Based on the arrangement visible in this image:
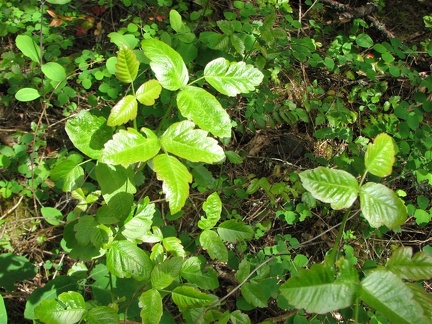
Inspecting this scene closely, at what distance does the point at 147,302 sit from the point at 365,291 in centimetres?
62

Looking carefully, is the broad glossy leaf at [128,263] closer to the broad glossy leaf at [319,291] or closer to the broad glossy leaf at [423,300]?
the broad glossy leaf at [319,291]

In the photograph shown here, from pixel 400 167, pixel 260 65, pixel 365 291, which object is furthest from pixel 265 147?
pixel 365 291

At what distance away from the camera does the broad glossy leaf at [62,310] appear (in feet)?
3.82

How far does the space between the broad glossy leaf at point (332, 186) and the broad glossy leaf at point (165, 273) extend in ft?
1.63

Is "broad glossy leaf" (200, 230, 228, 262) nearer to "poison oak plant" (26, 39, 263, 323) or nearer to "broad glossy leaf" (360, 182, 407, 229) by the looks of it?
"poison oak plant" (26, 39, 263, 323)

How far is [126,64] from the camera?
119 cm

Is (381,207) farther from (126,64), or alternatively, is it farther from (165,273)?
(126,64)

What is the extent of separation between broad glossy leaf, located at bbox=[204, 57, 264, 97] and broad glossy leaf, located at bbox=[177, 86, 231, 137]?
0.27 feet

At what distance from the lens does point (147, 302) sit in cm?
116

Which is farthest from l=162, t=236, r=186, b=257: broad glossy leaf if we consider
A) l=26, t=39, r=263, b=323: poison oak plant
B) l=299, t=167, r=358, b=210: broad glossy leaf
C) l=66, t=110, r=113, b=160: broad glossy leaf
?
l=299, t=167, r=358, b=210: broad glossy leaf

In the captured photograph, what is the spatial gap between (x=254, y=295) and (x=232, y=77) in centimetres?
80

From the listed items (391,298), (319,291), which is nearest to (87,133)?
(319,291)

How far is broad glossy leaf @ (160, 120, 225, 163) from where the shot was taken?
1070 mm

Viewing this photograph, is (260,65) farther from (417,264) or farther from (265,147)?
(417,264)
